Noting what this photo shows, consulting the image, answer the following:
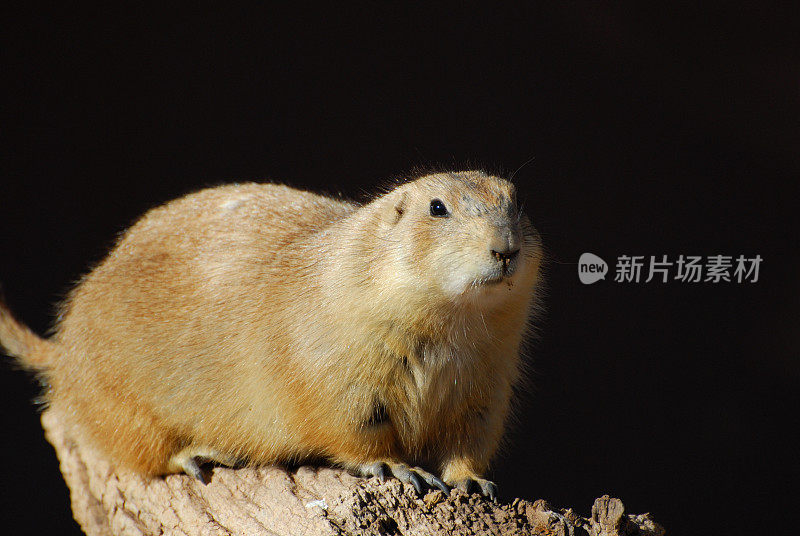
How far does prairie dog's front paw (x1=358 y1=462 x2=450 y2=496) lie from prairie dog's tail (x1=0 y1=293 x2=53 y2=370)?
7.57 ft

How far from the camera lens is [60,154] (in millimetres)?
6953

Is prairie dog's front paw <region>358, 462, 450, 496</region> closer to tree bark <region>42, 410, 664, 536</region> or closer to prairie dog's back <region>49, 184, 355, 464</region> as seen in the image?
tree bark <region>42, 410, 664, 536</region>

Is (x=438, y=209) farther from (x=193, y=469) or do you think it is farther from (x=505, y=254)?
(x=193, y=469)

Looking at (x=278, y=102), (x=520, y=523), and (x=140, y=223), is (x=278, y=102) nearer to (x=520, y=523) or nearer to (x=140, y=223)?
(x=140, y=223)

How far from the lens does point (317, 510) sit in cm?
358

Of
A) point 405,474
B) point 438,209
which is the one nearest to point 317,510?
point 405,474

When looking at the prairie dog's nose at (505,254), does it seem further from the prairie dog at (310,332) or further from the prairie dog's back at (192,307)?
the prairie dog's back at (192,307)

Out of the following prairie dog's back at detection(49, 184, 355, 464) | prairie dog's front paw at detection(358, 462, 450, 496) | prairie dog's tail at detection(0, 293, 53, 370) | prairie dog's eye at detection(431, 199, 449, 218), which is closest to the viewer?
prairie dog's eye at detection(431, 199, 449, 218)

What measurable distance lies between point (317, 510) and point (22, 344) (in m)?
2.45

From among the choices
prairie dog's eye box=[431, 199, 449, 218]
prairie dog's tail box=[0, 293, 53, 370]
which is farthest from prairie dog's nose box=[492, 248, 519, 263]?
prairie dog's tail box=[0, 293, 53, 370]

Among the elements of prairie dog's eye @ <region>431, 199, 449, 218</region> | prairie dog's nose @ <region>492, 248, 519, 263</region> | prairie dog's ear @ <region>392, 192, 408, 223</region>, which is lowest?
prairie dog's nose @ <region>492, 248, 519, 263</region>

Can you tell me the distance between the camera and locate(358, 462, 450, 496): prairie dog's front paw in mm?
3668

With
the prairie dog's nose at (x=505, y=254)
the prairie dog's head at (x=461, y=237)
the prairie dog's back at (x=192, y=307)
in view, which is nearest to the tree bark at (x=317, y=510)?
the prairie dog's back at (x=192, y=307)

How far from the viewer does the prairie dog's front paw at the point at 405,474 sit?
3668mm
